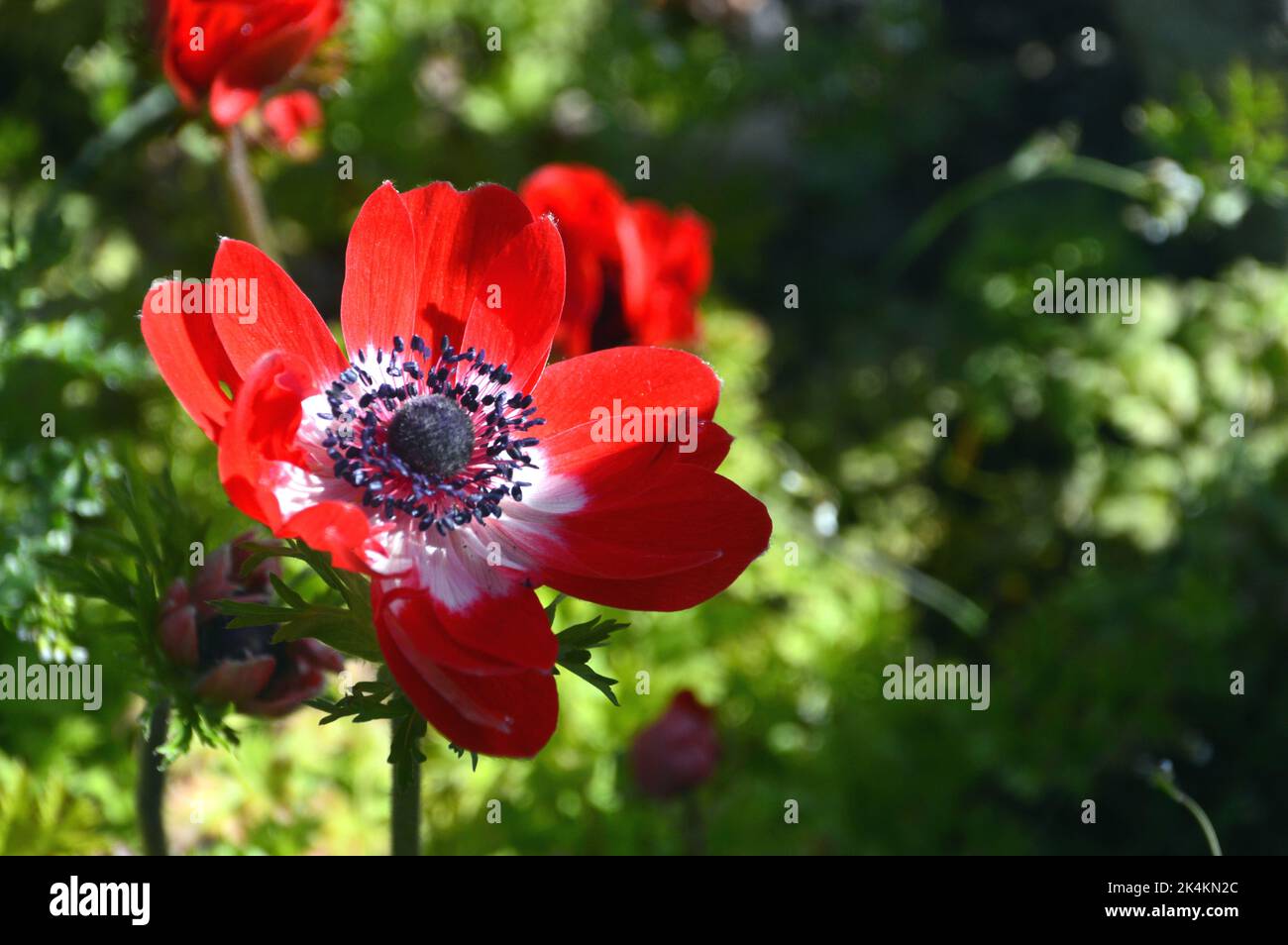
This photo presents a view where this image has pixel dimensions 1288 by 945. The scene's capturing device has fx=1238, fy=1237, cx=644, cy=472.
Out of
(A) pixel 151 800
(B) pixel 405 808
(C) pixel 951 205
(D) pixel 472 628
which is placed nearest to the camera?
(D) pixel 472 628

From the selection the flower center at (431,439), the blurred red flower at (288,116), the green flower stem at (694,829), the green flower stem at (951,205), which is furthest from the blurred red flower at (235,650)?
the green flower stem at (951,205)

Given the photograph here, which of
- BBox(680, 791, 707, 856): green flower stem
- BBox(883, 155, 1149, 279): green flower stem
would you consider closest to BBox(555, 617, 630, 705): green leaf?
BBox(680, 791, 707, 856): green flower stem

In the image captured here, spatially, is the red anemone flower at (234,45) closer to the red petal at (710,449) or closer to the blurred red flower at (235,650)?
the blurred red flower at (235,650)

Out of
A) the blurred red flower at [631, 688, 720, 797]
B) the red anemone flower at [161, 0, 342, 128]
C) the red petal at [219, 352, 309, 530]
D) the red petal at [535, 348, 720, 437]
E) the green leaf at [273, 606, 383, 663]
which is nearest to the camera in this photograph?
the red petal at [219, 352, 309, 530]

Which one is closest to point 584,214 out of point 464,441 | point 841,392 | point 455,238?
point 455,238

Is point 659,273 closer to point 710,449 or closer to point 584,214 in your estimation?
point 584,214

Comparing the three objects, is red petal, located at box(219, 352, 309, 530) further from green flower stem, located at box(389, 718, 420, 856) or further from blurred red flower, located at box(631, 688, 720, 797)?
blurred red flower, located at box(631, 688, 720, 797)
